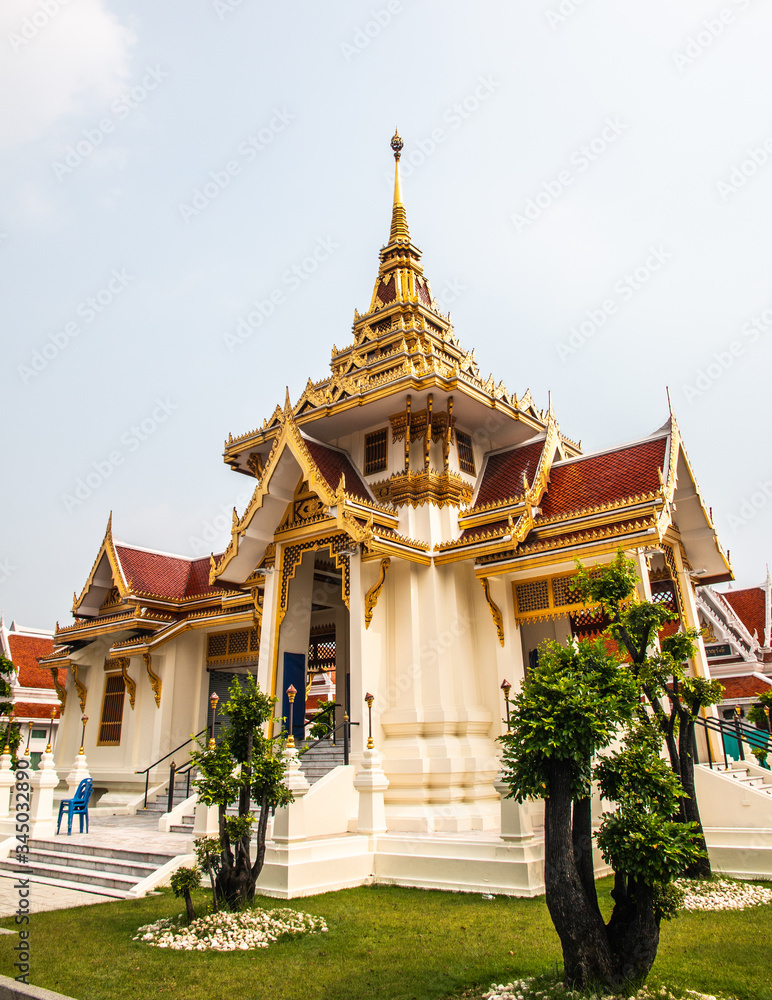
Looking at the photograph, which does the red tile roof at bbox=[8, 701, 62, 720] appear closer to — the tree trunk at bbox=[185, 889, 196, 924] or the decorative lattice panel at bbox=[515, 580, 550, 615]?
the decorative lattice panel at bbox=[515, 580, 550, 615]

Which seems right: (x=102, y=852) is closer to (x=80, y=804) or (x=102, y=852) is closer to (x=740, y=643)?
(x=80, y=804)

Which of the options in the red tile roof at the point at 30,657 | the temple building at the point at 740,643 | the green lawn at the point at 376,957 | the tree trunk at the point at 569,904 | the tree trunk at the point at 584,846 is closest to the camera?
the tree trunk at the point at 569,904

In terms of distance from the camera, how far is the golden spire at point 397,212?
719 inches

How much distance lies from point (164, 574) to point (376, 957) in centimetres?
1430

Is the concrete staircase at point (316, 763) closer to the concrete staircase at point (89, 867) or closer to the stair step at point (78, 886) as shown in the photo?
the concrete staircase at point (89, 867)

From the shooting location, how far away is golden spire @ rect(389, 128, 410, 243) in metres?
18.2

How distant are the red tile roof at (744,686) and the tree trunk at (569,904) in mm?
17851

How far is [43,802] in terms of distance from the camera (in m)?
11.5

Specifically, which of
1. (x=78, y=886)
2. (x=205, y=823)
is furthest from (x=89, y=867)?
(x=205, y=823)

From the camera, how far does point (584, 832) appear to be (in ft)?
16.3

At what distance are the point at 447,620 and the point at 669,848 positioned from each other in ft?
24.6

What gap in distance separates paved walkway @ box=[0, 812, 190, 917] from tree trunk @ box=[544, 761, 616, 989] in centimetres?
549

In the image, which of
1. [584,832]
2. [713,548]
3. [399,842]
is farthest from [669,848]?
[713,548]
